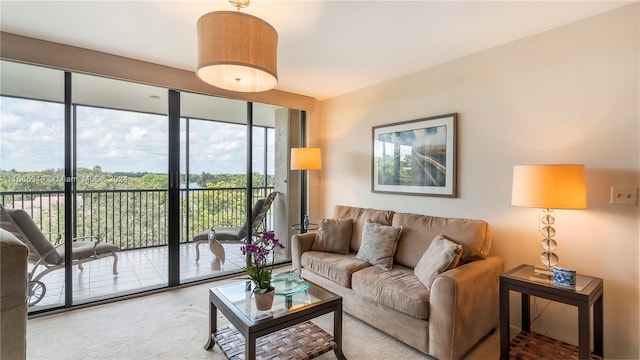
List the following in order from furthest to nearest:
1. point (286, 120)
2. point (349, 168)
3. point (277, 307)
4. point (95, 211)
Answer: point (286, 120) → point (349, 168) → point (95, 211) → point (277, 307)

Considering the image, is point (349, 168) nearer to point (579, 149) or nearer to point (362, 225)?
point (362, 225)

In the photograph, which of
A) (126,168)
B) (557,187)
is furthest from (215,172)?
(557,187)

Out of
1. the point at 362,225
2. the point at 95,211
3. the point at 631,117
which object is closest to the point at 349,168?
the point at 362,225

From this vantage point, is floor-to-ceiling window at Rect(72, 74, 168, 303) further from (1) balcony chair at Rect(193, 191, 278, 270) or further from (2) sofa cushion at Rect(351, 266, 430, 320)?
(2) sofa cushion at Rect(351, 266, 430, 320)

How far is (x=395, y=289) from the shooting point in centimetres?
215

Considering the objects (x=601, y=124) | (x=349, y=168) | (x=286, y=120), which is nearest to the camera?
(x=601, y=124)

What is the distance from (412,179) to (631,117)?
5.52 feet

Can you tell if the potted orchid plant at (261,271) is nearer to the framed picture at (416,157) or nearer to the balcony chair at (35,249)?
the framed picture at (416,157)

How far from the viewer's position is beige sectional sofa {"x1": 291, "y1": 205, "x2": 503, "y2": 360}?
1906 millimetres

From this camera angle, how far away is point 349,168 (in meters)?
3.93

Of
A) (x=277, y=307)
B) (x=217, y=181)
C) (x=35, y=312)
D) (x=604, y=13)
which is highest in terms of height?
(x=604, y=13)

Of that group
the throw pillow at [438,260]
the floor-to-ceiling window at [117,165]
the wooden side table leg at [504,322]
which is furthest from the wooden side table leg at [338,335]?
the floor-to-ceiling window at [117,165]

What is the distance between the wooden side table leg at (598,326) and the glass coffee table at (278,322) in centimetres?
168

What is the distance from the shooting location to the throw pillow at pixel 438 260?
2.09 meters
